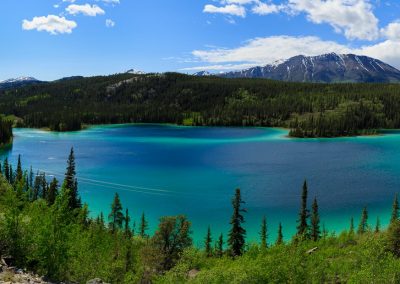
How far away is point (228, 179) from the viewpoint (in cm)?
12206

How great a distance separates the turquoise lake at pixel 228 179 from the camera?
3465 inches

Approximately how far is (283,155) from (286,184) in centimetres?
5716

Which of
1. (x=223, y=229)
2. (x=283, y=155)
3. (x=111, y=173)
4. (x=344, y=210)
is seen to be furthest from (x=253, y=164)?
(x=223, y=229)

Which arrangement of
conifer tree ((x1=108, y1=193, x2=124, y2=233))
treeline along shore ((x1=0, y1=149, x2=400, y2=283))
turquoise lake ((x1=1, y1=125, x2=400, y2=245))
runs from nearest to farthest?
treeline along shore ((x1=0, y1=149, x2=400, y2=283)) < conifer tree ((x1=108, y1=193, x2=124, y2=233)) < turquoise lake ((x1=1, y1=125, x2=400, y2=245))

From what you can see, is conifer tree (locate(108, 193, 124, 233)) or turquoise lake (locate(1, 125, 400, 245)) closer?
conifer tree (locate(108, 193, 124, 233))

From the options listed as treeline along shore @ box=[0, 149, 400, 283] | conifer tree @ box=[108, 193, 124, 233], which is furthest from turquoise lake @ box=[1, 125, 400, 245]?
treeline along shore @ box=[0, 149, 400, 283]

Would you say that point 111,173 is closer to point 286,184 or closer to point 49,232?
point 286,184

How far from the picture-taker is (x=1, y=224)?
103 ft

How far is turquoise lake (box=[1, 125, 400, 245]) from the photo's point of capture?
8800 cm

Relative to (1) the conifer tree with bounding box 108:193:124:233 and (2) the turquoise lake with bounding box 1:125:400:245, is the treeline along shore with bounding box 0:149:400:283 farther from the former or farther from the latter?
(2) the turquoise lake with bounding box 1:125:400:245

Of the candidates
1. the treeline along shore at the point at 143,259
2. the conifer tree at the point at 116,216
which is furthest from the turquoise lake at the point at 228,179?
the treeline along shore at the point at 143,259

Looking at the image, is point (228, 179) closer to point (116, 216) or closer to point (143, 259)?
point (116, 216)

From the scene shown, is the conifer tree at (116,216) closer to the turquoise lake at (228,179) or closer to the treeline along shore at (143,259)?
the turquoise lake at (228,179)

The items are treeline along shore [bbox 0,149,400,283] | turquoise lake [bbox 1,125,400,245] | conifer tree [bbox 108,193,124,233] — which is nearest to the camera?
treeline along shore [bbox 0,149,400,283]
